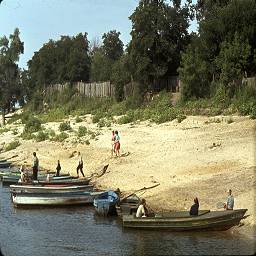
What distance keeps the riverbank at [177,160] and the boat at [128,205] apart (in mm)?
857

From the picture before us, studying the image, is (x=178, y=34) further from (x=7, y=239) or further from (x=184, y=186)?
(x=7, y=239)

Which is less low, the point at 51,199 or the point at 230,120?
the point at 230,120

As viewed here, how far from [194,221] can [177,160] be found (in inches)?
357

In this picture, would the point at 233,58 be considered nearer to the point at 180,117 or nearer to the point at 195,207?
the point at 180,117

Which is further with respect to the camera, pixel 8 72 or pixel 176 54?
pixel 8 72

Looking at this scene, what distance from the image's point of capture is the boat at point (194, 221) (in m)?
19.9

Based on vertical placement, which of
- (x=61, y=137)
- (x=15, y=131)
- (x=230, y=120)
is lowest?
(x=15, y=131)

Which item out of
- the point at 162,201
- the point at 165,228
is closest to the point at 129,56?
the point at 162,201

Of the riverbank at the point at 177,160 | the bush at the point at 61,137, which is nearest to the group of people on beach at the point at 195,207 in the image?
the riverbank at the point at 177,160

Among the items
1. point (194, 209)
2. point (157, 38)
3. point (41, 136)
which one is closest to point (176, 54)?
point (157, 38)

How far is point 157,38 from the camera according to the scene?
149 feet

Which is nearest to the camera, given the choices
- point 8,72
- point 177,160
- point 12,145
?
point 177,160

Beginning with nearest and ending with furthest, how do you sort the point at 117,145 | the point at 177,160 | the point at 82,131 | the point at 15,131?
the point at 177,160
the point at 117,145
the point at 82,131
the point at 15,131

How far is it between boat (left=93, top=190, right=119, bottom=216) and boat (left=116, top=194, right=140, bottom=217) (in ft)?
0.90
